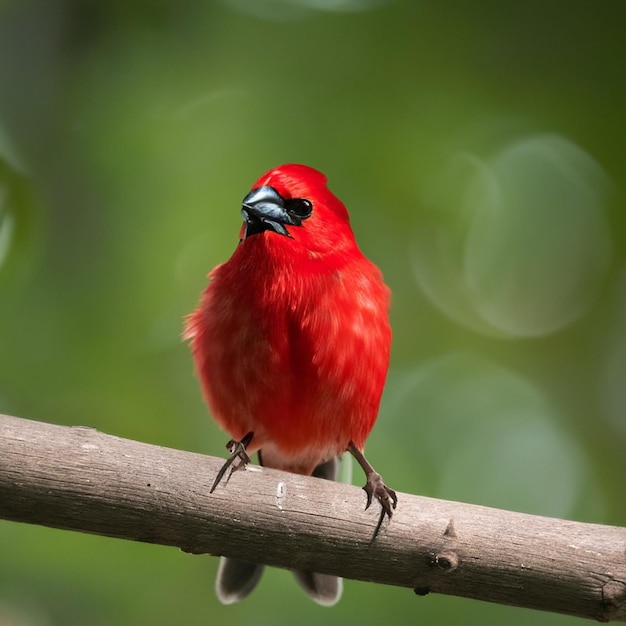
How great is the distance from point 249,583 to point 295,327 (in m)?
1.46

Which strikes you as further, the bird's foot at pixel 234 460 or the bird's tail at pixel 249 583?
the bird's tail at pixel 249 583

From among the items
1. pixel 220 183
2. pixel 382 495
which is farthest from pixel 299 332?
pixel 220 183

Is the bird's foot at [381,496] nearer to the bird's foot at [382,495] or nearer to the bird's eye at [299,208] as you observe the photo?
the bird's foot at [382,495]

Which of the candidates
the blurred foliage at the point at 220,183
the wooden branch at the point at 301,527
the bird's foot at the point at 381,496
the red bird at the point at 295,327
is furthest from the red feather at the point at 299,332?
the blurred foliage at the point at 220,183

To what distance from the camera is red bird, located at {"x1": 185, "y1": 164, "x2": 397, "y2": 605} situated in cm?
393

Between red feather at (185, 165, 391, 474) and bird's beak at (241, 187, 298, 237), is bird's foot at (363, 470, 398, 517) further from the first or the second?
bird's beak at (241, 187, 298, 237)

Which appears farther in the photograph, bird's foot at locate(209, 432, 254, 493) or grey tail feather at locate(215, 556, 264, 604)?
grey tail feather at locate(215, 556, 264, 604)

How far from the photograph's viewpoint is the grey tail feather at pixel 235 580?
469 cm

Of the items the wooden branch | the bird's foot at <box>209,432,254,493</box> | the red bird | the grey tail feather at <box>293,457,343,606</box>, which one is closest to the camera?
the wooden branch

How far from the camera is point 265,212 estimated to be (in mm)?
3854

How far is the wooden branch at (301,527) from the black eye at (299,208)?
110cm

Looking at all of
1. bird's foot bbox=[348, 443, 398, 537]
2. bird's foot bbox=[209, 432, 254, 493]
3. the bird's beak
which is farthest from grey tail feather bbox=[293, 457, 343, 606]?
the bird's beak

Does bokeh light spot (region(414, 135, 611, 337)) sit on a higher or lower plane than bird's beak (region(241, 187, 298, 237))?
higher

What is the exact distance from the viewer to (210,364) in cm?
411
